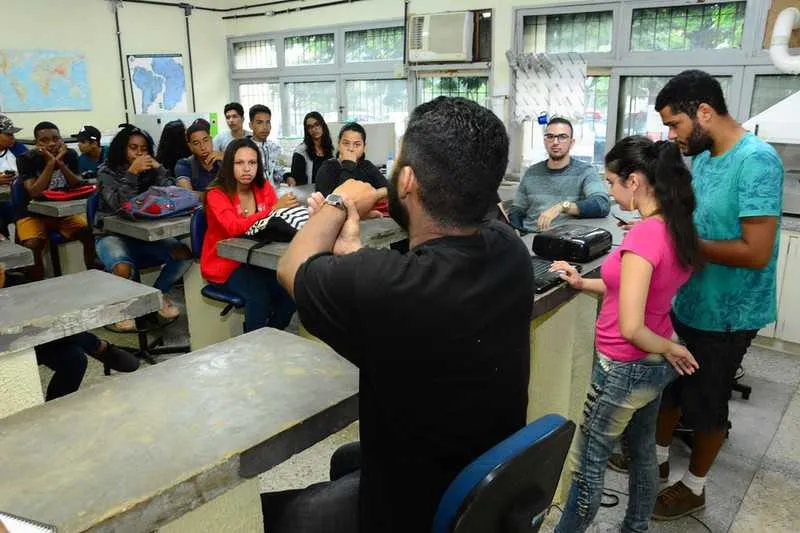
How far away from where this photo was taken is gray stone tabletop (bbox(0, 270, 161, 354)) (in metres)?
1.49

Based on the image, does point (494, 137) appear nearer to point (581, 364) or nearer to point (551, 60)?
point (581, 364)

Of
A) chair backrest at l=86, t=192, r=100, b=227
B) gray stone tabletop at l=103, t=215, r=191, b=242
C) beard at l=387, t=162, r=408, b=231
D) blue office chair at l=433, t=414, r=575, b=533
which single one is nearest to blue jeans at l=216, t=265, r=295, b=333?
gray stone tabletop at l=103, t=215, r=191, b=242

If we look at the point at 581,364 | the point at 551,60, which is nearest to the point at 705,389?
the point at 581,364

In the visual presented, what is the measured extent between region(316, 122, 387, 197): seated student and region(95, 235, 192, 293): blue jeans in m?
0.91

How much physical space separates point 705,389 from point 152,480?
1.66 m

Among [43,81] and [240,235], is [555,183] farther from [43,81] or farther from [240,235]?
[43,81]

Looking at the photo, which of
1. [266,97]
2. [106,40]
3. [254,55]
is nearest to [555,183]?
[266,97]

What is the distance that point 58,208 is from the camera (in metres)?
3.72

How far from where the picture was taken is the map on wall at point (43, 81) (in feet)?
18.3

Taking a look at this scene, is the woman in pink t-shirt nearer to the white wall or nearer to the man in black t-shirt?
the man in black t-shirt

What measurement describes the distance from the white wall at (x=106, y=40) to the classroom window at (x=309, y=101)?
99 cm

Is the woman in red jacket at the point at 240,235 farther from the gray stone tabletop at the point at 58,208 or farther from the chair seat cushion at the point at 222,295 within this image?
the gray stone tabletop at the point at 58,208

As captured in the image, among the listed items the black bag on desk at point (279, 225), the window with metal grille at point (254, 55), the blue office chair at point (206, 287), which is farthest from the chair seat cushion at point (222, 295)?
the window with metal grille at point (254, 55)

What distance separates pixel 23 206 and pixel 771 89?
490cm
